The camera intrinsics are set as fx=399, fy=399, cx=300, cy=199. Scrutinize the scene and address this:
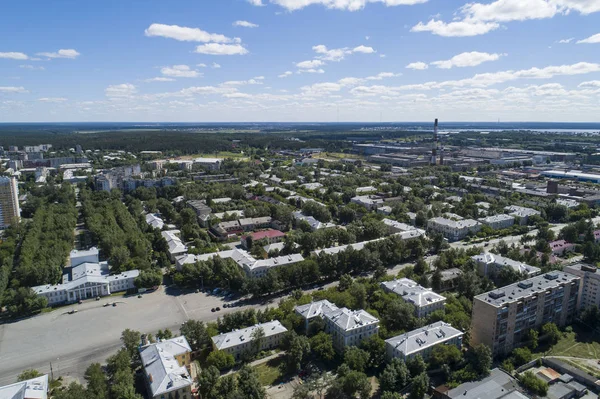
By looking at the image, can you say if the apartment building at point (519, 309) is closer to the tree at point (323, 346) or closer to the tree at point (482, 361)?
the tree at point (482, 361)

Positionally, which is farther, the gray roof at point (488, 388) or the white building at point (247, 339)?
the white building at point (247, 339)

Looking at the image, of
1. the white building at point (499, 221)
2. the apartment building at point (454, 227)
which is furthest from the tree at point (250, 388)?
the white building at point (499, 221)

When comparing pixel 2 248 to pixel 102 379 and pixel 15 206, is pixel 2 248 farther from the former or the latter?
pixel 102 379

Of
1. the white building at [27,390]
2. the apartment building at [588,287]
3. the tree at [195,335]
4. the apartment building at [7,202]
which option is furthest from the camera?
the apartment building at [7,202]

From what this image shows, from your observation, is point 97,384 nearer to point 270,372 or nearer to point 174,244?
point 270,372

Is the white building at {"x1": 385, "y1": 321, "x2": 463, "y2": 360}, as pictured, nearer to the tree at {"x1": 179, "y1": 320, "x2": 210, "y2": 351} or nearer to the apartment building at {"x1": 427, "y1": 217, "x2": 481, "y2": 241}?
the tree at {"x1": 179, "y1": 320, "x2": 210, "y2": 351}

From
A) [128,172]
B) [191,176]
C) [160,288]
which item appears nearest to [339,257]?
[160,288]
